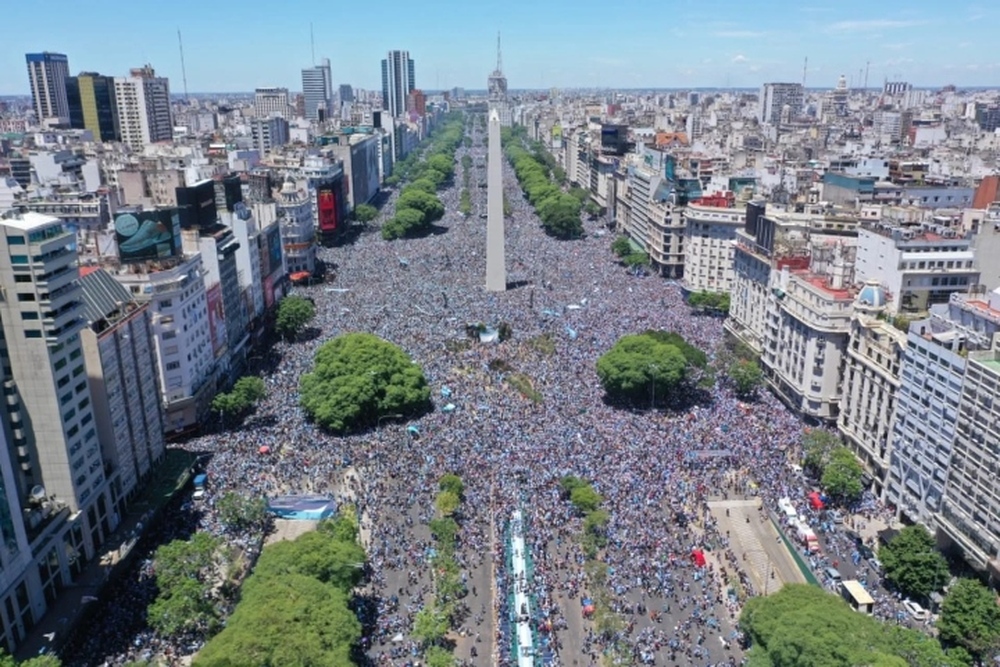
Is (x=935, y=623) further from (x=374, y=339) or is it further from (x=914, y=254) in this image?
(x=374, y=339)

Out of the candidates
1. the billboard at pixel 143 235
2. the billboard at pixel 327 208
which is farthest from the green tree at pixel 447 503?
the billboard at pixel 327 208

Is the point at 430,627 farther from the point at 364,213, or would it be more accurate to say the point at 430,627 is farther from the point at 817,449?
the point at 364,213

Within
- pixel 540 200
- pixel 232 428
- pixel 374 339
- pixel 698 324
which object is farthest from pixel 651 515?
pixel 540 200

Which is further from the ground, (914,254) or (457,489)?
(914,254)

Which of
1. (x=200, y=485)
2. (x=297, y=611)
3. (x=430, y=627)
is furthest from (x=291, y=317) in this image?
(x=297, y=611)

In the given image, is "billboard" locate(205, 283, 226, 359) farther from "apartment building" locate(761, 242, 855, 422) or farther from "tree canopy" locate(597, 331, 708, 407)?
"apartment building" locate(761, 242, 855, 422)
